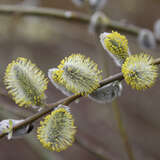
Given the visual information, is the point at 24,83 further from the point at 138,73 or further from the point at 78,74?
the point at 138,73

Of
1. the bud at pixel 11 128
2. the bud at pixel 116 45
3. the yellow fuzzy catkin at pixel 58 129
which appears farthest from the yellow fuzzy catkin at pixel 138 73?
the bud at pixel 11 128

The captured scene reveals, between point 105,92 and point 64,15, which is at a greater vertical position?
point 64,15

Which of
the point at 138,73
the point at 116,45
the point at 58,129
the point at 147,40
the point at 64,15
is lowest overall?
the point at 58,129

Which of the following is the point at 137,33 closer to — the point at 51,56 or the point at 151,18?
the point at 151,18

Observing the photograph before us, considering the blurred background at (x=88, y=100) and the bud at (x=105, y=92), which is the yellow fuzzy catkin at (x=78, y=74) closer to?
the bud at (x=105, y=92)

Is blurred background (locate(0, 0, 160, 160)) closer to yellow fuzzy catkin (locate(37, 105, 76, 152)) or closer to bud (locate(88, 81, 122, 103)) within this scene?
bud (locate(88, 81, 122, 103))

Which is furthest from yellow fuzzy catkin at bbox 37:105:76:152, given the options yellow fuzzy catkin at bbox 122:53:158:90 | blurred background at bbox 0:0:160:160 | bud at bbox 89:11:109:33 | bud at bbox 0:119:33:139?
blurred background at bbox 0:0:160:160

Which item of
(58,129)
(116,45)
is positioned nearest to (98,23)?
(116,45)
